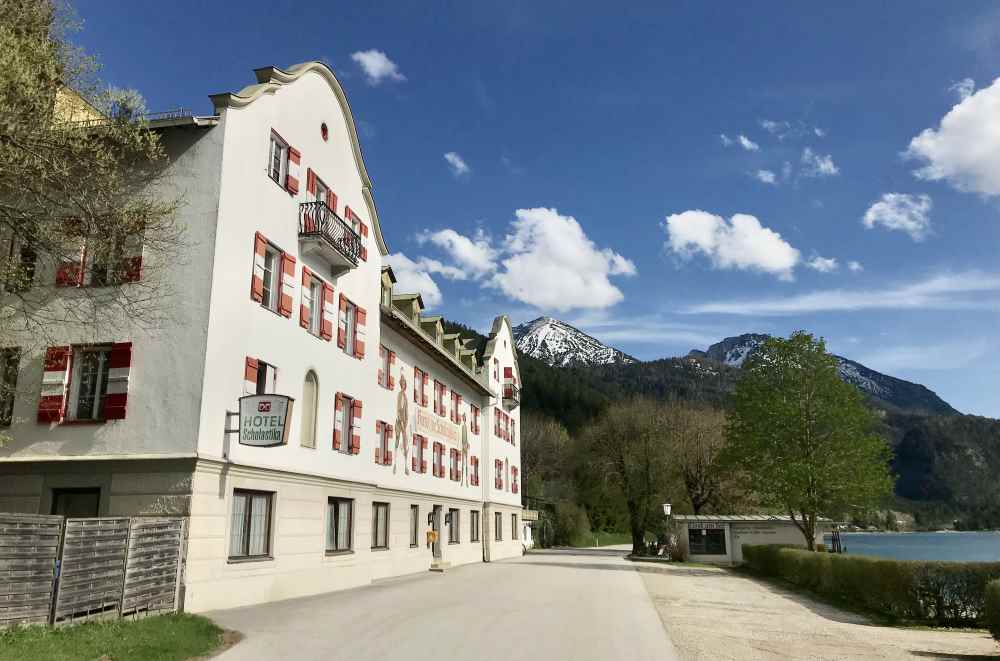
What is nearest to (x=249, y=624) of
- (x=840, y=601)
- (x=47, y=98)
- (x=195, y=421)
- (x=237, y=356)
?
(x=195, y=421)

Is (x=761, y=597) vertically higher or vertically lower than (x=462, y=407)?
lower

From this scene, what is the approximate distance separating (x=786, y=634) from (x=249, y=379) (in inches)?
490

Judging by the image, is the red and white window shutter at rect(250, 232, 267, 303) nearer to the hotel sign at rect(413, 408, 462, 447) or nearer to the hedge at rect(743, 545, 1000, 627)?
the hotel sign at rect(413, 408, 462, 447)

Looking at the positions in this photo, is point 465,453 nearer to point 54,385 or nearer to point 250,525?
point 250,525

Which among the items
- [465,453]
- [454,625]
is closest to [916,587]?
[454,625]

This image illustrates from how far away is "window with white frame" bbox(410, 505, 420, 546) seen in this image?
100 ft

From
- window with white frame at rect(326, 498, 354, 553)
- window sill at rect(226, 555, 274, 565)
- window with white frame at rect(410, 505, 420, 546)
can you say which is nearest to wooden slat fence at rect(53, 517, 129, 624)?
window sill at rect(226, 555, 274, 565)

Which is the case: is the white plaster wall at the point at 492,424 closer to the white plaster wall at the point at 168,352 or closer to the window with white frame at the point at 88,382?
the white plaster wall at the point at 168,352

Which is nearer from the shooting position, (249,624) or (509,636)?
(509,636)

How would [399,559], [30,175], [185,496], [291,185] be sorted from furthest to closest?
1. [399,559]
2. [291,185]
3. [185,496]
4. [30,175]

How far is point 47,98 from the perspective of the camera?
456 inches

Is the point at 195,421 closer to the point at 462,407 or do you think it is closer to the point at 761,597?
the point at 761,597

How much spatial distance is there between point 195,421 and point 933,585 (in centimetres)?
1650

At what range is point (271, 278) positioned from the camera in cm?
1891
